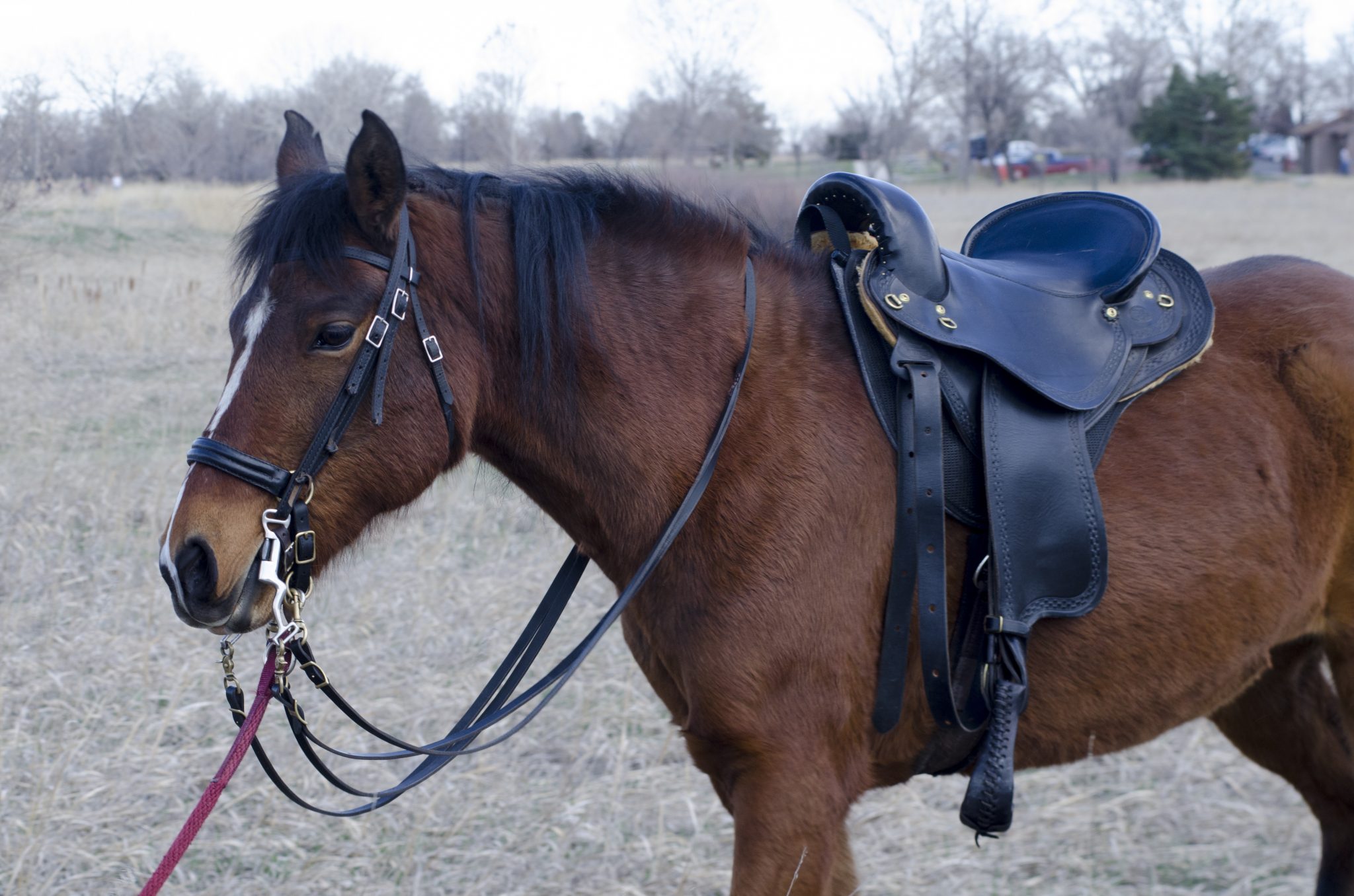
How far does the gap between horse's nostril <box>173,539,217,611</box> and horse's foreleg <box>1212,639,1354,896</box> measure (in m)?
2.59

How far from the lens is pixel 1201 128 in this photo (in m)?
50.1

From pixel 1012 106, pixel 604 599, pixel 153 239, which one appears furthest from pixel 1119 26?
pixel 604 599

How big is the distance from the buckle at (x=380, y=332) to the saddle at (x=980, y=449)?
936mm

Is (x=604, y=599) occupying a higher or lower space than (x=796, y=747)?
lower

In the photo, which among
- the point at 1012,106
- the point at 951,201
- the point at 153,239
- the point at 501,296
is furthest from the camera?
the point at 1012,106

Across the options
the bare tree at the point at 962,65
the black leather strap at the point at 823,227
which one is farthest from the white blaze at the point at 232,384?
the bare tree at the point at 962,65

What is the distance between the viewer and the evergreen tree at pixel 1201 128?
49125 millimetres

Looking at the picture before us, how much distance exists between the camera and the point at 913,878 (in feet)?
10.1

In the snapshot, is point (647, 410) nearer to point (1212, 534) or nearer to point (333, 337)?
point (333, 337)

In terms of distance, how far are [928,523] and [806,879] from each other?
728 mm

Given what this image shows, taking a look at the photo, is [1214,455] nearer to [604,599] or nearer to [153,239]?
[604,599]

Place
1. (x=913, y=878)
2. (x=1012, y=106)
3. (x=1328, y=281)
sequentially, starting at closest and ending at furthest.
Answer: (x=1328, y=281) < (x=913, y=878) < (x=1012, y=106)

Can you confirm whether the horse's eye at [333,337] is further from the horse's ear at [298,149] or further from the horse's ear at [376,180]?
the horse's ear at [298,149]

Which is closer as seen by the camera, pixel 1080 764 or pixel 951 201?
pixel 1080 764
